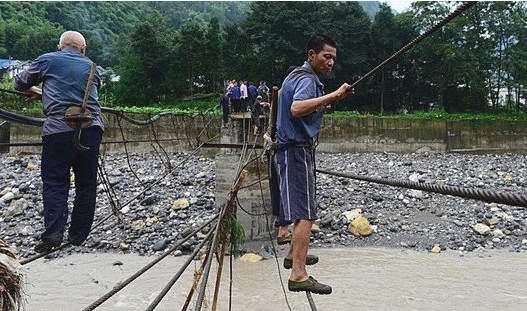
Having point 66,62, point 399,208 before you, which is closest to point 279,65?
→ point 399,208

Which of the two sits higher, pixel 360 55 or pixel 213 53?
pixel 213 53

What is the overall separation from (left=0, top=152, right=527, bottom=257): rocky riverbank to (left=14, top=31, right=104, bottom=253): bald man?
4.93 metres

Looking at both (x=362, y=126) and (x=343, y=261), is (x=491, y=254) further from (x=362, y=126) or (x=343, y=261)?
(x=362, y=126)

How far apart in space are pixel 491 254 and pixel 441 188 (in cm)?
808

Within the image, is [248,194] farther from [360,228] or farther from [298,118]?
[298,118]

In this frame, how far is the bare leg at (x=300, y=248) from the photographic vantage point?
2568 mm

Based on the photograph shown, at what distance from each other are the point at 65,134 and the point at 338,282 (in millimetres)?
5716

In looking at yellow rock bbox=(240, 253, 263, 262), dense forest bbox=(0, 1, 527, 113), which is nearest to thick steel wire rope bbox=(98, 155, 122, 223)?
yellow rock bbox=(240, 253, 263, 262)

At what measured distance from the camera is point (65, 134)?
2.70 metres

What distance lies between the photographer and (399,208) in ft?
36.1

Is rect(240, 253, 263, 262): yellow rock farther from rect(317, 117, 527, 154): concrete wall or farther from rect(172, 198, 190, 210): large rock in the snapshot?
rect(317, 117, 527, 154): concrete wall

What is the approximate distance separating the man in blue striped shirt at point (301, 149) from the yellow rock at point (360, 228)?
7.18 meters

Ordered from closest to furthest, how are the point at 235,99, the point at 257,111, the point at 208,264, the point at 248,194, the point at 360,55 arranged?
the point at 208,264 → the point at 248,194 → the point at 257,111 → the point at 235,99 → the point at 360,55

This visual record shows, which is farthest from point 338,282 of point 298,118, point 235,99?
point 235,99
